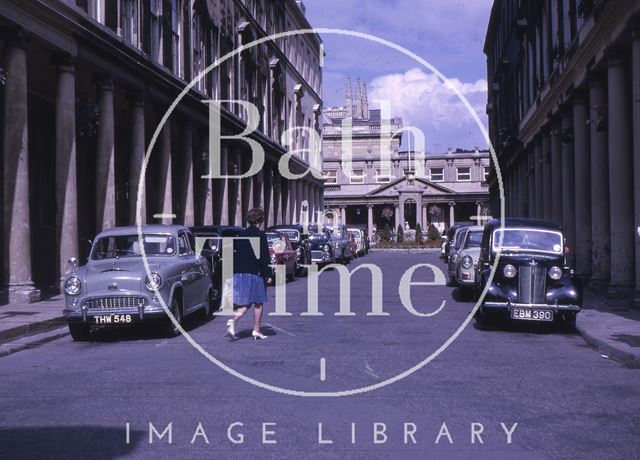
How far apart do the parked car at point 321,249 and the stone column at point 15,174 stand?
15.9 meters

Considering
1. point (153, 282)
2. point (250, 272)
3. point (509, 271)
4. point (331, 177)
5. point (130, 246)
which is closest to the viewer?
point (250, 272)

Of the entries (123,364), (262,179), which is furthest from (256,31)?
(123,364)

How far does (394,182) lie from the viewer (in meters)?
92.1

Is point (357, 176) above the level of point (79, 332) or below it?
above

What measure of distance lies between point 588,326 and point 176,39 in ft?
71.9

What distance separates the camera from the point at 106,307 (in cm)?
1153

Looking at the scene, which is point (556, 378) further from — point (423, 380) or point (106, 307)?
point (106, 307)

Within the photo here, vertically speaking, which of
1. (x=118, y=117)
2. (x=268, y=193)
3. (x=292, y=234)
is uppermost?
(x=118, y=117)

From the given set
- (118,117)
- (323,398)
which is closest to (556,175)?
(118,117)

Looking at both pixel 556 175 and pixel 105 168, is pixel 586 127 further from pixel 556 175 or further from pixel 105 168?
pixel 105 168

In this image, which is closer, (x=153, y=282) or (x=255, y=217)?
(x=255, y=217)

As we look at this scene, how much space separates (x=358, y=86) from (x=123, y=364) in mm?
121347

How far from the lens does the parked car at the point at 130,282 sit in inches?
453

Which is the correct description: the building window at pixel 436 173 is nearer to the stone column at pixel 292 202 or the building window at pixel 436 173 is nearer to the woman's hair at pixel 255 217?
the stone column at pixel 292 202
